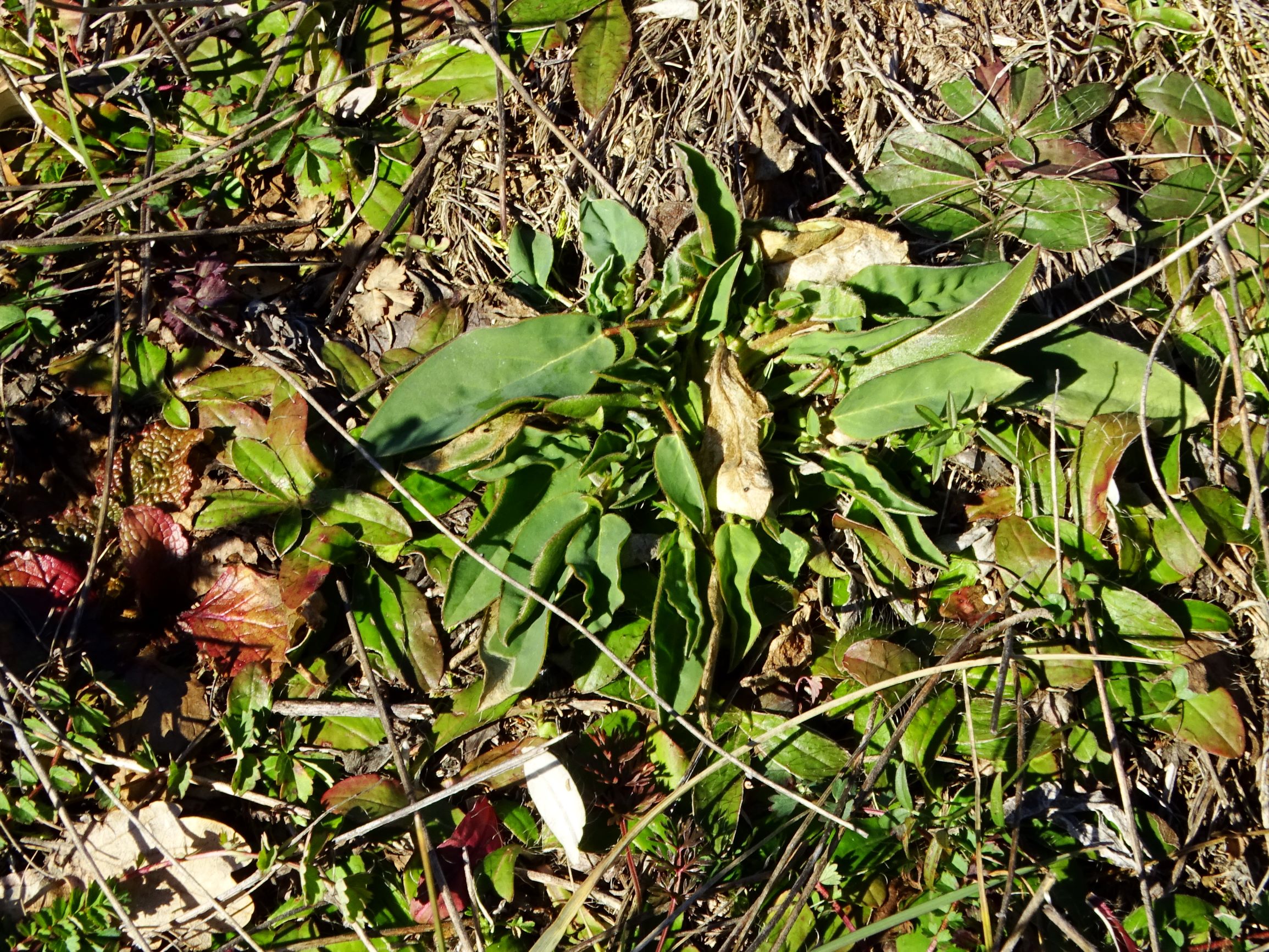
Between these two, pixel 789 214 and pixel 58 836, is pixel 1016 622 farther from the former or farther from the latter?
pixel 58 836

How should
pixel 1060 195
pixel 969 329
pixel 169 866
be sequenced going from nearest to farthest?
pixel 969 329 < pixel 169 866 < pixel 1060 195

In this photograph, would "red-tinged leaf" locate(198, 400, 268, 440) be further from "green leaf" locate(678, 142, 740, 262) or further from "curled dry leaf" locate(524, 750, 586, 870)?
"green leaf" locate(678, 142, 740, 262)

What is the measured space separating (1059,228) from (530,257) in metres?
1.28

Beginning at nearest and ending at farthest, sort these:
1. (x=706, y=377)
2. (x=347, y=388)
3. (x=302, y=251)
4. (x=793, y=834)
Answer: (x=793, y=834) → (x=706, y=377) → (x=347, y=388) → (x=302, y=251)

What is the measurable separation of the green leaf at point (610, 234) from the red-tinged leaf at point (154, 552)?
1.20 metres

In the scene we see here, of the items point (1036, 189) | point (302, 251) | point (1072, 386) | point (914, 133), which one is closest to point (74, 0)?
point (302, 251)

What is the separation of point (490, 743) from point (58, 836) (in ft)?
3.16

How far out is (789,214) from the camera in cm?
227

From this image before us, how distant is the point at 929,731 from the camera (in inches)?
76.8

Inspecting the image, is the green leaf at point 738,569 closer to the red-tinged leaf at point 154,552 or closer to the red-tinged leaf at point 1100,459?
the red-tinged leaf at point 1100,459

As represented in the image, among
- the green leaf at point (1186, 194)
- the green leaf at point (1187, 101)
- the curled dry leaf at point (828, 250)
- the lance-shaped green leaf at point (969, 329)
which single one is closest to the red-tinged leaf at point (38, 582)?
the curled dry leaf at point (828, 250)

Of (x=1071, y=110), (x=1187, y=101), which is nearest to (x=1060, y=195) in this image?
(x=1071, y=110)

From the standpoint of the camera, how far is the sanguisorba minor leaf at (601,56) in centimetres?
225

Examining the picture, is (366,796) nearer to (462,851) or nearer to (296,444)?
(462,851)
